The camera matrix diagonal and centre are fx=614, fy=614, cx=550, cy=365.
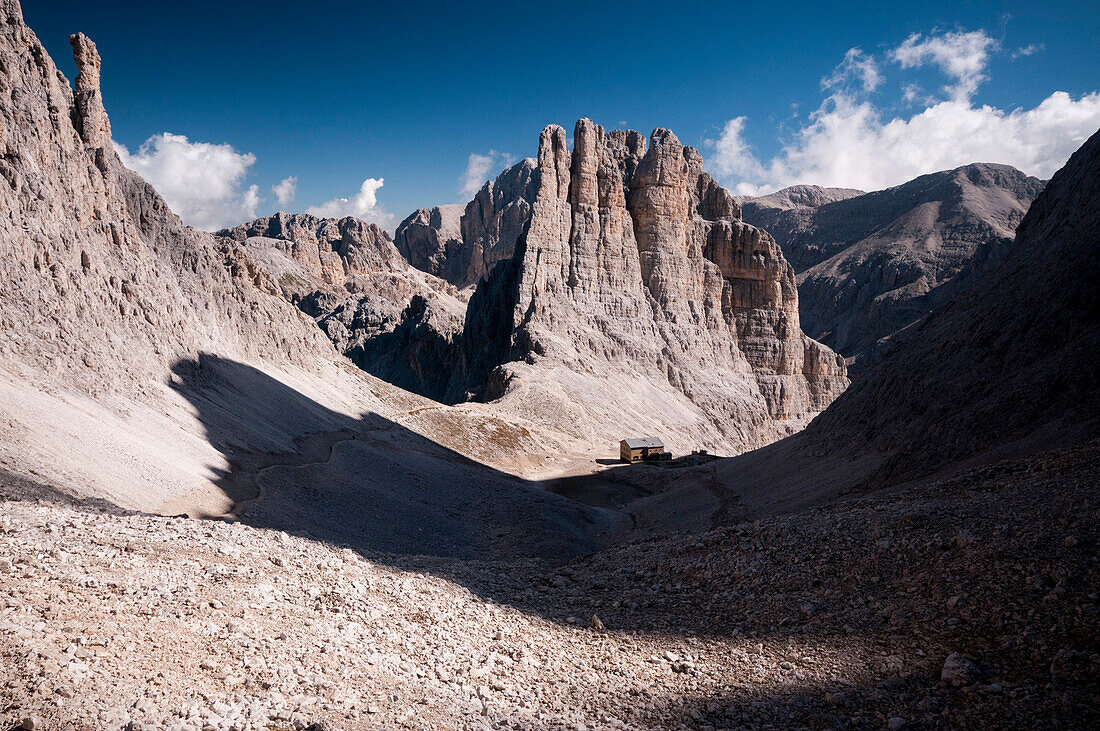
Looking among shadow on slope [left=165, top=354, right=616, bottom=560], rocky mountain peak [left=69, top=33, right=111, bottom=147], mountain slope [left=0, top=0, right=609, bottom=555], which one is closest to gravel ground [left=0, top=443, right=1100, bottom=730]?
shadow on slope [left=165, top=354, right=616, bottom=560]

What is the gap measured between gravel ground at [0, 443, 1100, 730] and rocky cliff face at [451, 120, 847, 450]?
58.0m

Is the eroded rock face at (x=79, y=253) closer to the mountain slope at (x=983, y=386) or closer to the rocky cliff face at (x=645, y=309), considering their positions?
the mountain slope at (x=983, y=386)

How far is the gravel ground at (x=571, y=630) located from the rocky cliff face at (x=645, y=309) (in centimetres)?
5803

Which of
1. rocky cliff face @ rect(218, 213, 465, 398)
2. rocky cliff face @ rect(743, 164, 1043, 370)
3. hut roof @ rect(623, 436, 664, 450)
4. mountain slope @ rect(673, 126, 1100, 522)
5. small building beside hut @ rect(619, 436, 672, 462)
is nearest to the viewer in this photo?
mountain slope @ rect(673, 126, 1100, 522)

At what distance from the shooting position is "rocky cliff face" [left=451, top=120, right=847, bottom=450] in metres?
83.0

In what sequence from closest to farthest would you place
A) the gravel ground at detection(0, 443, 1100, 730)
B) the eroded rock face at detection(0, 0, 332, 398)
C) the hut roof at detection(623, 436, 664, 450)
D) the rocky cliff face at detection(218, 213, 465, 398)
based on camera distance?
the gravel ground at detection(0, 443, 1100, 730) → the eroded rock face at detection(0, 0, 332, 398) → the hut roof at detection(623, 436, 664, 450) → the rocky cliff face at detection(218, 213, 465, 398)

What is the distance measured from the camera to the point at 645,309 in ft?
309

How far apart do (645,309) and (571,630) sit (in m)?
84.6

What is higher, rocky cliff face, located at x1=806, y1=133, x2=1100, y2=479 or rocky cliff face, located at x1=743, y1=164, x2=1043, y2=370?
rocky cliff face, located at x1=743, y1=164, x2=1043, y2=370

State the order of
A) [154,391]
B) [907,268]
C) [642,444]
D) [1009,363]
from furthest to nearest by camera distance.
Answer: [907,268] → [642,444] → [154,391] → [1009,363]

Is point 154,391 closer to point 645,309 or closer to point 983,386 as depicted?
point 983,386

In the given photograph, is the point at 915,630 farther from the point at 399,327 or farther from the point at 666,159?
the point at 399,327

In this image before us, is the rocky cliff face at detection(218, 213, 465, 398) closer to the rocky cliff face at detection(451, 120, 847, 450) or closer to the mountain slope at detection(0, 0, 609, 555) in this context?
the rocky cliff face at detection(451, 120, 847, 450)

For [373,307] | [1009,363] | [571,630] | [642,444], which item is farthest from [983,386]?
[373,307]
